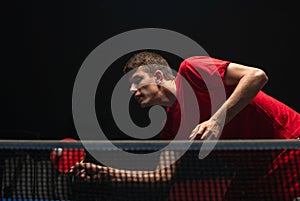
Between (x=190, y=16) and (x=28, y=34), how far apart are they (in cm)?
151

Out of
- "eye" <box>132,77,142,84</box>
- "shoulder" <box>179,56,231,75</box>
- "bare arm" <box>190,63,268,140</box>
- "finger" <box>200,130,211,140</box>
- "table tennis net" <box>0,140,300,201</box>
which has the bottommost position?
"table tennis net" <box>0,140,300,201</box>

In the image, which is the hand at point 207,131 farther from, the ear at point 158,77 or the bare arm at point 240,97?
the ear at point 158,77

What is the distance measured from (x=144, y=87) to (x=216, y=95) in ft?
0.89

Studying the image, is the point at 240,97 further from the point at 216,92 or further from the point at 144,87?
the point at 144,87

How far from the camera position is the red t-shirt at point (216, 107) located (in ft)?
4.70

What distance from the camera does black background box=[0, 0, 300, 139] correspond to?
13.6 feet

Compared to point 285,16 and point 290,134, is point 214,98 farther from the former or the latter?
point 285,16

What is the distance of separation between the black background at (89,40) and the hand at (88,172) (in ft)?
9.93

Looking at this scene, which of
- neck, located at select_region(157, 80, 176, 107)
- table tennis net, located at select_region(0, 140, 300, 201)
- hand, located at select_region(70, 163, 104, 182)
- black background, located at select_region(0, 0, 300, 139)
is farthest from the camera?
black background, located at select_region(0, 0, 300, 139)

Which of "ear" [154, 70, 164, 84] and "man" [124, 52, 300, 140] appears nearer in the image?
"man" [124, 52, 300, 140]

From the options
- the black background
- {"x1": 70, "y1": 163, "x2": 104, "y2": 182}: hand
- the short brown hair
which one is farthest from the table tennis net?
the black background

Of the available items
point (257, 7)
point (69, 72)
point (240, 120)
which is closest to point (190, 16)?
point (257, 7)

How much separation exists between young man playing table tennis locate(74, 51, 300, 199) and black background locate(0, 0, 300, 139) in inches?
102

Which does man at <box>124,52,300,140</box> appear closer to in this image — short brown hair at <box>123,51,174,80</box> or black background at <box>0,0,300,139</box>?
short brown hair at <box>123,51,174,80</box>
